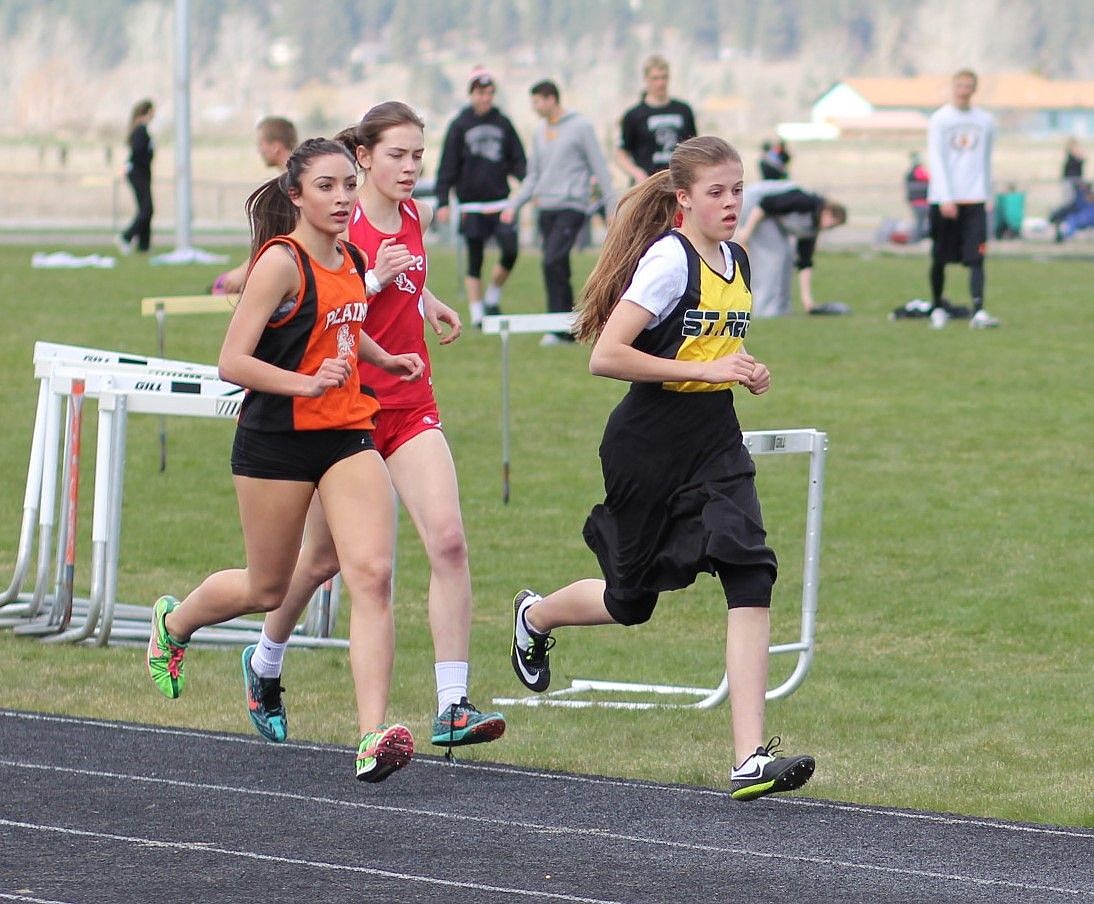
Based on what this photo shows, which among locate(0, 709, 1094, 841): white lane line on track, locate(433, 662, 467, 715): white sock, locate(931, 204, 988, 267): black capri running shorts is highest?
locate(931, 204, 988, 267): black capri running shorts

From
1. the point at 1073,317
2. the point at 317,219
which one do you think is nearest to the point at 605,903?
the point at 317,219

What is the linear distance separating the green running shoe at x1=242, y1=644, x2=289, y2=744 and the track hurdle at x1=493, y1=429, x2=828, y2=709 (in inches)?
41.2

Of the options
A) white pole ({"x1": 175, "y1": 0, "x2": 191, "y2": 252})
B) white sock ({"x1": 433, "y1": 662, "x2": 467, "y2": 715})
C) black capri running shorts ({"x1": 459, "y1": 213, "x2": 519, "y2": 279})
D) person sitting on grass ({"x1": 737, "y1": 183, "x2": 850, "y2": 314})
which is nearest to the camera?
white sock ({"x1": 433, "y1": 662, "x2": 467, "y2": 715})

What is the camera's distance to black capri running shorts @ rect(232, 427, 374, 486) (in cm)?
618

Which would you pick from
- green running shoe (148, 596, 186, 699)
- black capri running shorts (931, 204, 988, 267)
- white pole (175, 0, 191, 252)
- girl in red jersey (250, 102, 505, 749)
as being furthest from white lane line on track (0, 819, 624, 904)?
white pole (175, 0, 191, 252)

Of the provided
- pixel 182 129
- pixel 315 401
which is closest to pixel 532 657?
pixel 315 401

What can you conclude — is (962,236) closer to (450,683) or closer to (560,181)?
(560,181)

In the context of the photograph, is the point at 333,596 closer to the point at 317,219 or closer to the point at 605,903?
the point at 317,219

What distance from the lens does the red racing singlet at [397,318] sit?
6.65m

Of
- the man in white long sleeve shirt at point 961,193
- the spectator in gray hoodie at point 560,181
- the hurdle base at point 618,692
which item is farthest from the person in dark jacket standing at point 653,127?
the hurdle base at point 618,692

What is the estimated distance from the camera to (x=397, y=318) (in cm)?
673

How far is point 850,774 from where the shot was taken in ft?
21.5

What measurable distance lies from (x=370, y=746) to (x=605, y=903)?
1123 millimetres

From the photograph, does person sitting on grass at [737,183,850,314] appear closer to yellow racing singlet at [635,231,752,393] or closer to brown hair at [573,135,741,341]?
brown hair at [573,135,741,341]
